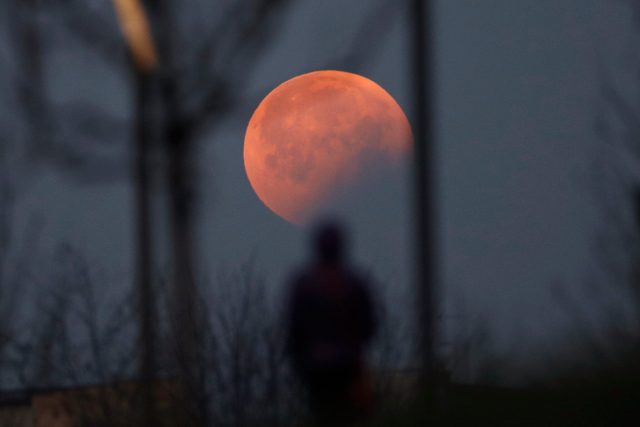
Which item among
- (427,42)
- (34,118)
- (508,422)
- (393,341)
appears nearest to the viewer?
(508,422)

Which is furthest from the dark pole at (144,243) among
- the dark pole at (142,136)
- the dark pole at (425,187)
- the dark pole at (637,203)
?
the dark pole at (637,203)

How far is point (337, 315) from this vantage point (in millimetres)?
5543

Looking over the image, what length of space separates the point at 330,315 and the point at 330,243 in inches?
14.5

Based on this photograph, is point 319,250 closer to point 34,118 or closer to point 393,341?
point 393,341

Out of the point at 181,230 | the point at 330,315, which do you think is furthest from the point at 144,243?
the point at 330,315

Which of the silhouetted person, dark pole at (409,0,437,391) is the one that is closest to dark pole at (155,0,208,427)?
dark pole at (409,0,437,391)

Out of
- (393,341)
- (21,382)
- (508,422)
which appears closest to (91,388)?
(21,382)

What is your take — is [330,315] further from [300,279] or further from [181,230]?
[181,230]

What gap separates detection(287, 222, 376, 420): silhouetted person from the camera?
18.1 feet

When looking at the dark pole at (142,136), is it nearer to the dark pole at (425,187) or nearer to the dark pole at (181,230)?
the dark pole at (181,230)

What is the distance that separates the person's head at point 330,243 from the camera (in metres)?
5.48

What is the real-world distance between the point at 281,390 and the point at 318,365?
9.68ft

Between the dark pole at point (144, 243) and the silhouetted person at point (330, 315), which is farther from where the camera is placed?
the dark pole at point (144, 243)

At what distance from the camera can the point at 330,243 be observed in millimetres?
5492
